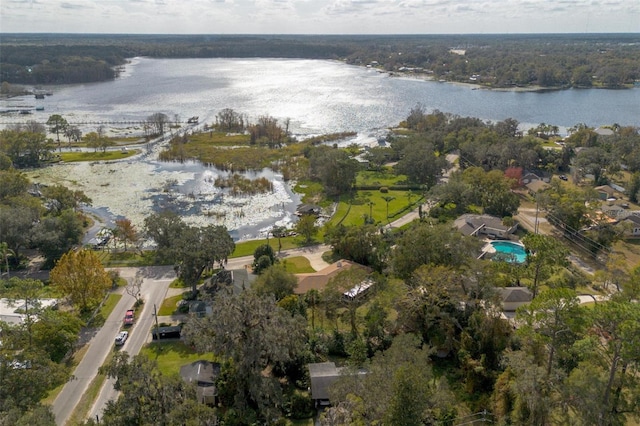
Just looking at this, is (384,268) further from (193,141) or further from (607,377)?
(193,141)

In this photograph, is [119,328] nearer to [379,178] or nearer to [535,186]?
[379,178]

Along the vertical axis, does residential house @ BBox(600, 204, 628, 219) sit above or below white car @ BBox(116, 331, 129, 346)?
above

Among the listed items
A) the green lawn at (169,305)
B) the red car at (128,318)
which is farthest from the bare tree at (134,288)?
the green lawn at (169,305)

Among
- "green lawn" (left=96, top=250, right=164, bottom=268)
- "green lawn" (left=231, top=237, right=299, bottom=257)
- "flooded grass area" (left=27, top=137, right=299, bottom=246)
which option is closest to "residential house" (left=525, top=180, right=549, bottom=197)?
"flooded grass area" (left=27, top=137, right=299, bottom=246)

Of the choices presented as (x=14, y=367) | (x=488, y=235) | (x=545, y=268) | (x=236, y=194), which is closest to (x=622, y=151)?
(x=488, y=235)

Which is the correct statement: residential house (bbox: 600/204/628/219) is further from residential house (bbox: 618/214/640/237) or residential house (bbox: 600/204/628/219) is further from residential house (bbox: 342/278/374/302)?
residential house (bbox: 342/278/374/302)

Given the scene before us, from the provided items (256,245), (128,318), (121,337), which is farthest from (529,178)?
(121,337)
